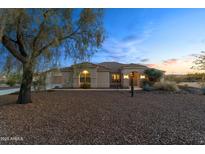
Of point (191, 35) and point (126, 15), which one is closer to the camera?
point (126, 15)

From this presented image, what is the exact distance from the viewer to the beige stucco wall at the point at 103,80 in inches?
851


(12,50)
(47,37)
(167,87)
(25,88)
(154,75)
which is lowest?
(167,87)

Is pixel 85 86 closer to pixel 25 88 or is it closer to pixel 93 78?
pixel 93 78

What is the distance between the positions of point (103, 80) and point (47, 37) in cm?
1536

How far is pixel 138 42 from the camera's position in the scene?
11.2 metres

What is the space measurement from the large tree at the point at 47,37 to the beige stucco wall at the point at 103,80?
13648 mm

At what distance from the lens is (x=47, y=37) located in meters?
6.63

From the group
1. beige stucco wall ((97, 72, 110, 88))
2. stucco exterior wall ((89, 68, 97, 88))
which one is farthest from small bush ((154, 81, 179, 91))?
stucco exterior wall ((89, 68, 97, 88))

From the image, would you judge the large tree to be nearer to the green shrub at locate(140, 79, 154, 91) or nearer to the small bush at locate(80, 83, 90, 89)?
the green shrub at locate(140, 79, 154, 91)

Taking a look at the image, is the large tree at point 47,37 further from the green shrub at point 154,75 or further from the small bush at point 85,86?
the green shrub at point 154,75

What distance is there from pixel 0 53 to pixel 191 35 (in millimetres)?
9078

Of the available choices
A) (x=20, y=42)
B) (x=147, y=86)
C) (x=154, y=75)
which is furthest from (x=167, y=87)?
(x=20, y=42)

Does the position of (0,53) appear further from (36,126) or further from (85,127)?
(85,127)
